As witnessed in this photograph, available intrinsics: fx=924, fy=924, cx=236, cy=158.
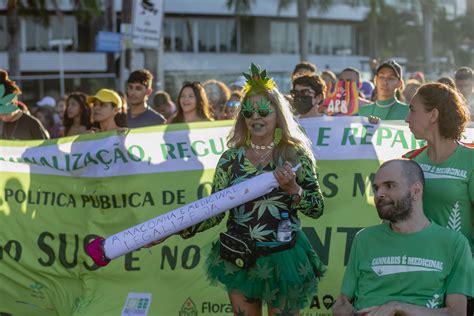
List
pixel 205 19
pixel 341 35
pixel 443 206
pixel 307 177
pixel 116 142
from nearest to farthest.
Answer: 1. pixel 443 206
2. pixel 307 177
3. pixel 116 142
4. pixel 205 19
5. pixel 341 35

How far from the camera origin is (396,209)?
14.4ft

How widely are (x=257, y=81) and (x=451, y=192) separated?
1.24m

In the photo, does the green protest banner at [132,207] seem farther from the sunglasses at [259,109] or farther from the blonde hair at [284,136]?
the sunglasses at [259,109]

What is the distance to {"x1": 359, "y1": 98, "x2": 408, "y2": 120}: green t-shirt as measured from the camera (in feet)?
27.9

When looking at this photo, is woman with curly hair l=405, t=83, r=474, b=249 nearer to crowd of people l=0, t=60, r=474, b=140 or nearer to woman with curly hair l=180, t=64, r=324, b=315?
woman with curly hair l=180, t=64, r=324, b=315

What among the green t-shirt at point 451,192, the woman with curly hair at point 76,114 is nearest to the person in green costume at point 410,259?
the green t-shirt at point 451,192

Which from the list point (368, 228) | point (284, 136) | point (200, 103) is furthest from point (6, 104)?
point (368, 228)

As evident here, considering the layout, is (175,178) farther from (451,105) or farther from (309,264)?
(451,105)

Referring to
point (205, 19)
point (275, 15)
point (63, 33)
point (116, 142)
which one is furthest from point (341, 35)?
point (116, 142)

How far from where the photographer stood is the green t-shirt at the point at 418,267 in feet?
14.3

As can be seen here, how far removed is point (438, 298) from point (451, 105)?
3.30ft

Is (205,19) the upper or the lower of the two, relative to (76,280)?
upper

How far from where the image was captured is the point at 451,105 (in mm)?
4734

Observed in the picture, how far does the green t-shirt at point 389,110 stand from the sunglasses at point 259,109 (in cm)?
361
